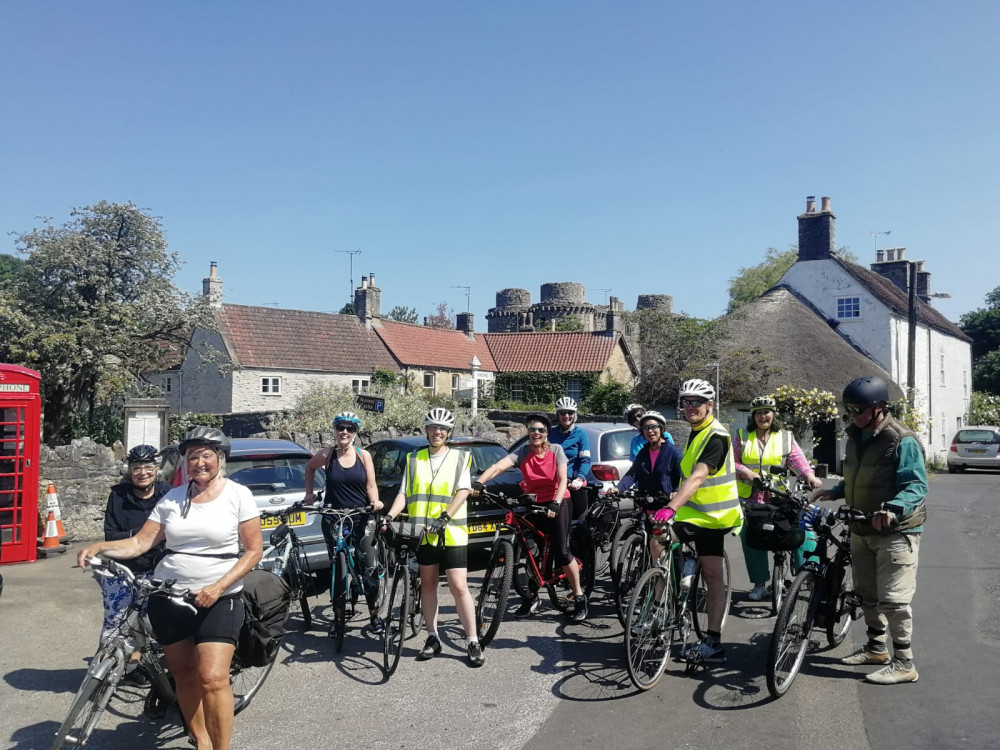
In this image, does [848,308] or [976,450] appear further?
[848,308]

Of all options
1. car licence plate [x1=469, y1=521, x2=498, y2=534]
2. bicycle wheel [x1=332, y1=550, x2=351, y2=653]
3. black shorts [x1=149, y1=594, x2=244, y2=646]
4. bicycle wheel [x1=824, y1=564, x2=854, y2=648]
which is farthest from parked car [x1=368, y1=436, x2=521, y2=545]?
black shorts [x1=149, y1=594, x2=244, y2=646]

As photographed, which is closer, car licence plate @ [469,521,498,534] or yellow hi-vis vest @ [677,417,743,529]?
yellow hi-vis vest @ [677,417,743,529]

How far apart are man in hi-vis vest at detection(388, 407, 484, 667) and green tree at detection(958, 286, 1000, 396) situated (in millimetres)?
62224

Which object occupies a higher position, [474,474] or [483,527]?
[474,474]

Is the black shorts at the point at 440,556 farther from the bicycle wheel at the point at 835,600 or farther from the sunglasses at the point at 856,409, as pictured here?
the sunglasses at the point at 856,409

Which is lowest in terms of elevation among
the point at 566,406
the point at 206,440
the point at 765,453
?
the point at 765,453

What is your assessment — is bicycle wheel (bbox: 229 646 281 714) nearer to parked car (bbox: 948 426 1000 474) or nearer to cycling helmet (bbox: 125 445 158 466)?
cycling helmet (bbox: 125 445 158 466)

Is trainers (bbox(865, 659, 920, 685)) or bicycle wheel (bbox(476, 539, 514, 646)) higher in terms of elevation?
bicycle wheel (bbox(476, 539, 514, 646))

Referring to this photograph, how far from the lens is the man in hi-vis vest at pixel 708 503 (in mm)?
5484

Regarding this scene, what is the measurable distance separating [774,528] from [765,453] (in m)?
1.61

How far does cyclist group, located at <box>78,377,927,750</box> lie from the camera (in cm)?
396

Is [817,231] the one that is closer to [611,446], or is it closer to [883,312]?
[883,312]

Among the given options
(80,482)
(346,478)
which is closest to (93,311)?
(80,482)

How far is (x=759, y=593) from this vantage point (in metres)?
7.68
